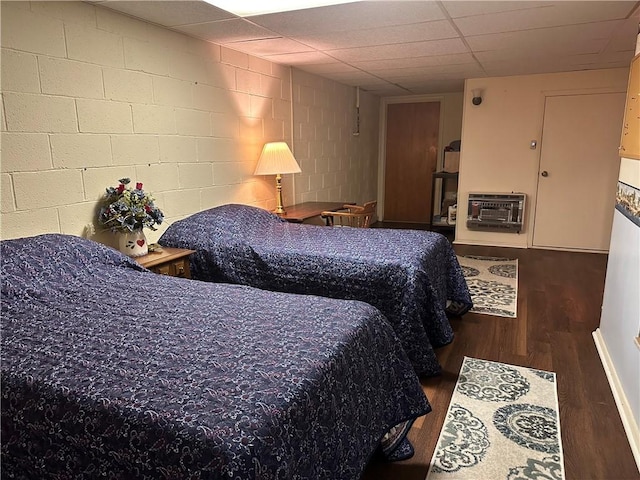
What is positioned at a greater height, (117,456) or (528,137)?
(528,137)

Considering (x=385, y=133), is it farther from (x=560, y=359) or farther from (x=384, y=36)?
(x=560, y=359)

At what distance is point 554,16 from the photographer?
2.64 m

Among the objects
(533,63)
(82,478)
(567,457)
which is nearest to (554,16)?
(533,63)

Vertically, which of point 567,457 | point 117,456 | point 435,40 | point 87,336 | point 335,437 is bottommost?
point 567,457

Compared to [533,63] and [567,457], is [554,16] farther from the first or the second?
[567,457]

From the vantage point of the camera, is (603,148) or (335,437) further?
(603,148)

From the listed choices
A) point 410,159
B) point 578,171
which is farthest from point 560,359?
point 410,159

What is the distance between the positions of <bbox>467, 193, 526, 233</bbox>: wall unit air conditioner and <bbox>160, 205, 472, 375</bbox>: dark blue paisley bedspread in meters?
2.52

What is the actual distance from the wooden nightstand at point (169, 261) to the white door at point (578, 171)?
170 inches

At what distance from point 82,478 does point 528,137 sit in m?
5.38

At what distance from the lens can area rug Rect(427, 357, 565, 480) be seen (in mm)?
1744

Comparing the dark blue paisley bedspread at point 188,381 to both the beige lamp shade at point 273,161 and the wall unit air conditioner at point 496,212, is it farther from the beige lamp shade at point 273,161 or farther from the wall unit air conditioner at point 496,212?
the wall unit air conditioner at point 496,212

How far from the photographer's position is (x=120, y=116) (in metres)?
2.57

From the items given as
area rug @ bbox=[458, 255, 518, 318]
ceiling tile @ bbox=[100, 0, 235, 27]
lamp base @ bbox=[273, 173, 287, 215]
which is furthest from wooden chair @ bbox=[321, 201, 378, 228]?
ceiling tile @ bbox=[100, 0, 235, 27]
